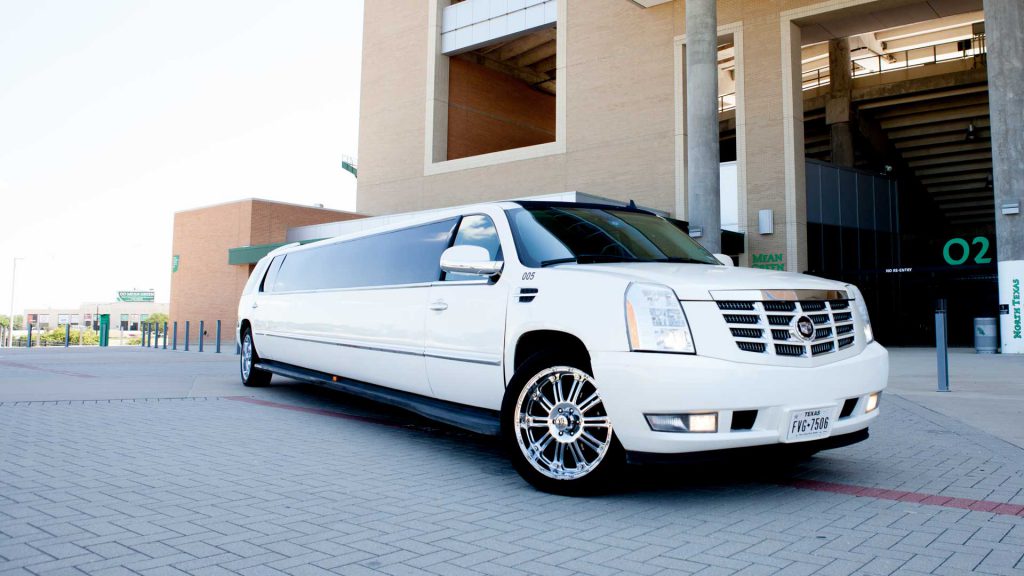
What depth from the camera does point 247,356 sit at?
1050 centimetres

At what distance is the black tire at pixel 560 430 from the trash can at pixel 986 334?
20.8 meters

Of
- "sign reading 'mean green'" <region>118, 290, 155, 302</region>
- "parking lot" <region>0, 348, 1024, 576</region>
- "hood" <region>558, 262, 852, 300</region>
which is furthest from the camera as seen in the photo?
"sign reading 'mean green'" <region>118, 290, 155, 302</region>

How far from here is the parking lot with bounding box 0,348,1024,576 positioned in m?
3.22

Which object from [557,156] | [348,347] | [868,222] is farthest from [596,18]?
[348,347]

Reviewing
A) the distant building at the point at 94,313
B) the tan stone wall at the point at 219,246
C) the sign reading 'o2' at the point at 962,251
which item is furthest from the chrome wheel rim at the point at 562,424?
the distant building at the point at 94,313

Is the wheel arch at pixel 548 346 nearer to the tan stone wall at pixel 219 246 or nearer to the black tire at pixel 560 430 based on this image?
the black tire at pixel 560 430

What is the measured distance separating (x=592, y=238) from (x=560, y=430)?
4.81 ft

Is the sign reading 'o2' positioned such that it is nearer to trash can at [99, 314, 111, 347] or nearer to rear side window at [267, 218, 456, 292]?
rear side window at [267, 218, 456, 292]

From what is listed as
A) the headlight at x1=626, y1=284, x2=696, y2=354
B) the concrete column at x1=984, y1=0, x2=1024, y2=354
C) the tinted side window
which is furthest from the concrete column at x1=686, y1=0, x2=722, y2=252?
the headlight at x1=626, y1=284, x2=696, y2=354

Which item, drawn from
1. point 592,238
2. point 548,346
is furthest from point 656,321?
point 592,238

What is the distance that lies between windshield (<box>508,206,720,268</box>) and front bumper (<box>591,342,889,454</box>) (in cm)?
105

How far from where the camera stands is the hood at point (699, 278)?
4152 mm

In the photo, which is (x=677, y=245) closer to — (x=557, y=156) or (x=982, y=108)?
(x=557, y=156)

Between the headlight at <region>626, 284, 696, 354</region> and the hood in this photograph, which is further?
the hood
